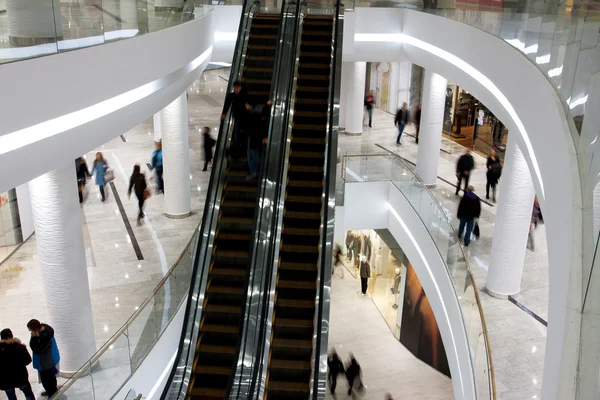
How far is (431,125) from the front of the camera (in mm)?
17297

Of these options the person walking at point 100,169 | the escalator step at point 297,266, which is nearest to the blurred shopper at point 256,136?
the escalator step at point 297,266

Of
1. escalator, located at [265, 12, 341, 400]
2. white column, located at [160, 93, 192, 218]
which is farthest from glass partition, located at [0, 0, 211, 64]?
white column, located at [160, 93, 192, 218]

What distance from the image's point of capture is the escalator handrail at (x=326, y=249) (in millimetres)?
8891

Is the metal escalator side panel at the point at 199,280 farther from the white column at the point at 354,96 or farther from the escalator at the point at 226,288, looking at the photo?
the white column at the point at 354,96

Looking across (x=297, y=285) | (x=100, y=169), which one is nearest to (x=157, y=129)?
(x=100, y=169)

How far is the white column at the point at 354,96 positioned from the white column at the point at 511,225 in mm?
10201

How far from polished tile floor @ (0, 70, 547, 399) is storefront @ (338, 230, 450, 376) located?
1.42ft

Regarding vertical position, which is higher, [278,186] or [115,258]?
[278,186]

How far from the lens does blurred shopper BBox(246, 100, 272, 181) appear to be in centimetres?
1115

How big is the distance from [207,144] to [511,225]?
851 centimetres

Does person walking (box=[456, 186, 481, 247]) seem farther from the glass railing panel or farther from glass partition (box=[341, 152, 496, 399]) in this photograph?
the glass railing panel

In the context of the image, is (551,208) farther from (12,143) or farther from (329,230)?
(12,143)

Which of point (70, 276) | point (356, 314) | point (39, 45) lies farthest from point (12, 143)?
point (356, 314)

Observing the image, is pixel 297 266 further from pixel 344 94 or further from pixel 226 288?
pixel 344 94
